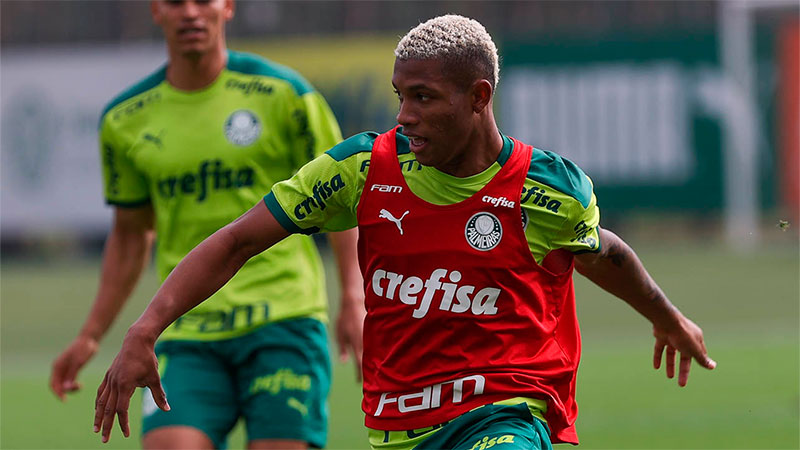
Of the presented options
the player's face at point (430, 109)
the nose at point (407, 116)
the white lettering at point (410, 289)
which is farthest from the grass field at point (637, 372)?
the nose at point (407, 116)

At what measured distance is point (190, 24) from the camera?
6.08 metres

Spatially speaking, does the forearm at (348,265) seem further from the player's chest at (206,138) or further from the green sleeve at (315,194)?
the green sleeve at (315,194)

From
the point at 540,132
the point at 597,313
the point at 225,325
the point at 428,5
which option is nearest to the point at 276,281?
the point at 225,325

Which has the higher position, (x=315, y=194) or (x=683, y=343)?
(x=315, y=194)

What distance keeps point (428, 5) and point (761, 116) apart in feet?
26.7

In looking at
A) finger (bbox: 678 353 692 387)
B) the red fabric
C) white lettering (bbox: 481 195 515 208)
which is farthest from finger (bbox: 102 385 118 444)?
finger (bbox: 678 353 692 387)

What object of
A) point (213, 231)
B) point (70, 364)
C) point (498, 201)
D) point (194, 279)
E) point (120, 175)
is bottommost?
point (70, 364)

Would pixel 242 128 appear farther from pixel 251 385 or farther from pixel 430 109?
pixel 430 109

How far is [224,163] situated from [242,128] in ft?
0.63

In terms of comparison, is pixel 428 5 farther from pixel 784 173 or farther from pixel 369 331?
pixel 369 331

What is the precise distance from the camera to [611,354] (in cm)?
1386

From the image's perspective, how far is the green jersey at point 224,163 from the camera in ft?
19.3

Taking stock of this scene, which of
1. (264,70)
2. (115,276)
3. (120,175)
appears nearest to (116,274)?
(115,276)

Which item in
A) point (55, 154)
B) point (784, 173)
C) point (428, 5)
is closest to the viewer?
point (784, 173)
